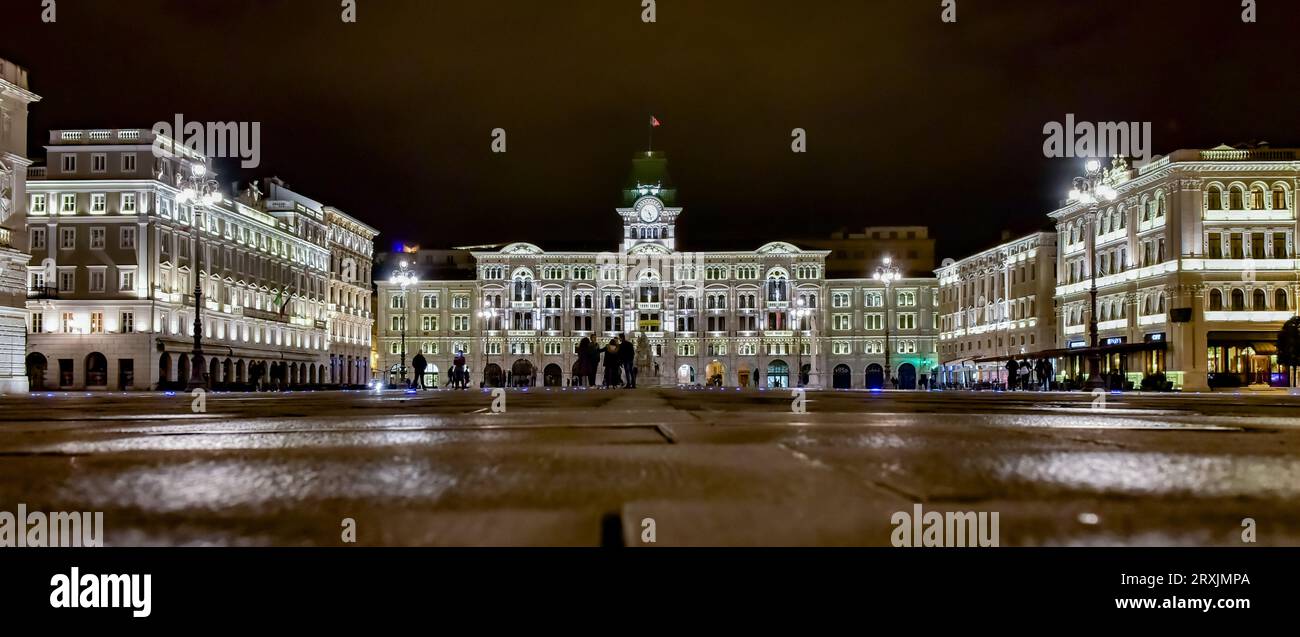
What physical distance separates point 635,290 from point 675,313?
161 inches

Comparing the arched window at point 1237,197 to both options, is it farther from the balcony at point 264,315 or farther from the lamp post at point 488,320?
the lamp post at point 488,320

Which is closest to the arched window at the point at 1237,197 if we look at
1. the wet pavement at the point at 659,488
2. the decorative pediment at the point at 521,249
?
the wet pavement at the point at 659,488

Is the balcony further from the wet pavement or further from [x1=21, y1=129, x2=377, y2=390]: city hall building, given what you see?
the wet pavement

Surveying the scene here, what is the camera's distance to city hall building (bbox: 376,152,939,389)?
91.9 meters

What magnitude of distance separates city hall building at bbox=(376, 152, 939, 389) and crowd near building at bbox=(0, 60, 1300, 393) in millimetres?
197

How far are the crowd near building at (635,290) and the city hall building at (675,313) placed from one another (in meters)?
0.20

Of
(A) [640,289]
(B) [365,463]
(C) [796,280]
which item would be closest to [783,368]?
(C) [796,280]

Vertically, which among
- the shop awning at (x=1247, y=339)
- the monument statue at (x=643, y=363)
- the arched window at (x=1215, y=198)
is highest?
the arched window at (x=1215, y=198)

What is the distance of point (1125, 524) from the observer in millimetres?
1903

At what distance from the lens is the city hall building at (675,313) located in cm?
9188

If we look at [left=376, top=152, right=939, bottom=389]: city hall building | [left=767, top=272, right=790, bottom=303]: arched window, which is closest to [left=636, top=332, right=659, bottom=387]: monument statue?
[left=376, top=152, right=939, bottom=389]: city hall building

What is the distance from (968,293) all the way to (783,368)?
18.3 m

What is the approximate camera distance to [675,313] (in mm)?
92625
